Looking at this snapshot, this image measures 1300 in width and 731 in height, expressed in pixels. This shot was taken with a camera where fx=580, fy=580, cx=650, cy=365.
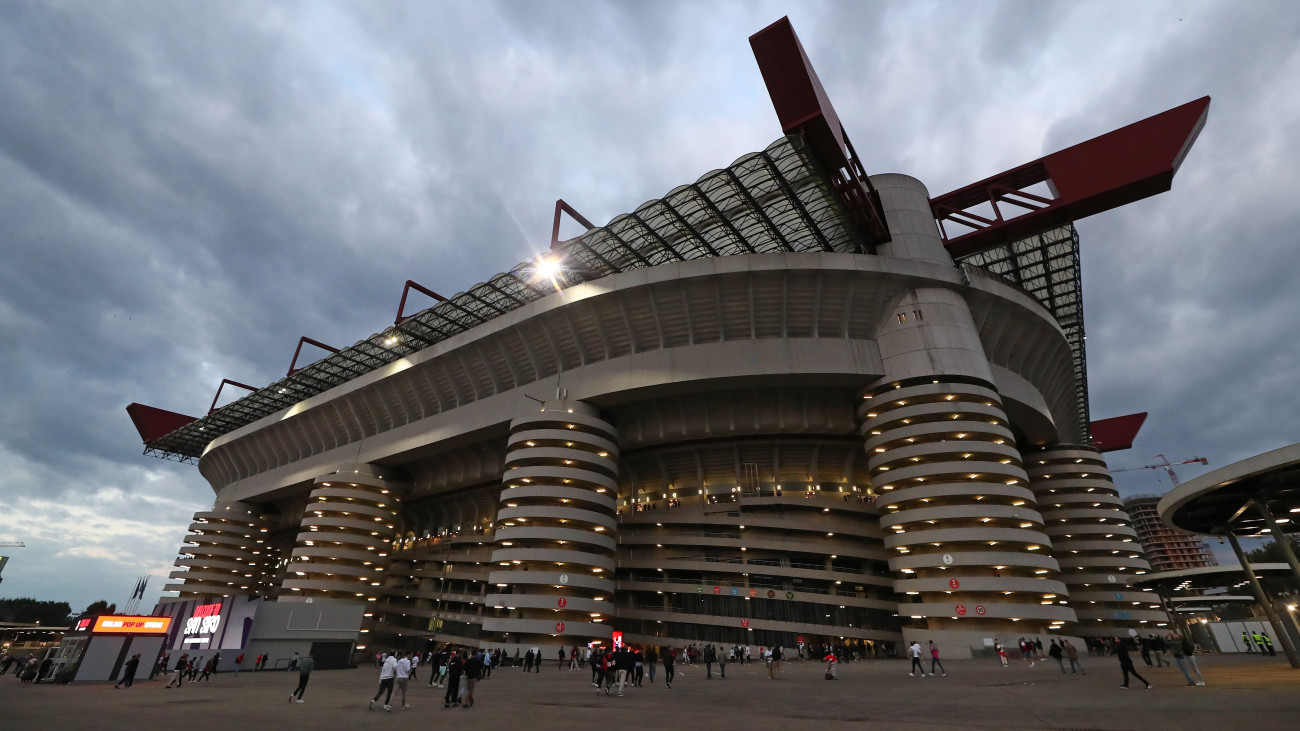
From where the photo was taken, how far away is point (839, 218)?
4488 cm

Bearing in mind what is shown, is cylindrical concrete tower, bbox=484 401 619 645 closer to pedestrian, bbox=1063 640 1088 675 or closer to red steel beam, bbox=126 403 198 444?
pedestrian, bbox=1063 640 1088 675

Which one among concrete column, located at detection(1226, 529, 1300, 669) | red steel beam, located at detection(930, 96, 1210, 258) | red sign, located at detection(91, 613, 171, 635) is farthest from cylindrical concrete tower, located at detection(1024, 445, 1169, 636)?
red sign, located at detection(91, 613, 171, 635)

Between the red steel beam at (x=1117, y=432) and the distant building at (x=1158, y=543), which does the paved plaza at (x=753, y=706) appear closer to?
the red steel beam at (x=1117, y=432)

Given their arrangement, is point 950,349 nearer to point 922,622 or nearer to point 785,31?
point 922,622

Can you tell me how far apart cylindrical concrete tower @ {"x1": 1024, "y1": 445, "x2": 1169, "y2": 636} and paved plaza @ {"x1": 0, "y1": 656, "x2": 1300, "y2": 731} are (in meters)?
36.8

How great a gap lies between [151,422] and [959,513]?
10327cm

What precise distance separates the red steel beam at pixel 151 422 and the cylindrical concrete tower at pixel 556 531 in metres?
67.1

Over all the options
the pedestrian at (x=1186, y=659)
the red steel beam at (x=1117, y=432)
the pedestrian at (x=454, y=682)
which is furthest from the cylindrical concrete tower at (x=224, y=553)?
the red steel beam at (x=1117, y=432)

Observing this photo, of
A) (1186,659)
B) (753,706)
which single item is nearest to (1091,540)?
A: (1186,659)

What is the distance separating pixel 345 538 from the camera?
5659cm

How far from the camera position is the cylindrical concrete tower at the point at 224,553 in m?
70.4

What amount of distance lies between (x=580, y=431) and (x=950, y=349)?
2785cm

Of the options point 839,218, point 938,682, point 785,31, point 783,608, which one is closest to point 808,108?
point 785,31

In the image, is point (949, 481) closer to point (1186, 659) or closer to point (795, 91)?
point (1186, 659)
